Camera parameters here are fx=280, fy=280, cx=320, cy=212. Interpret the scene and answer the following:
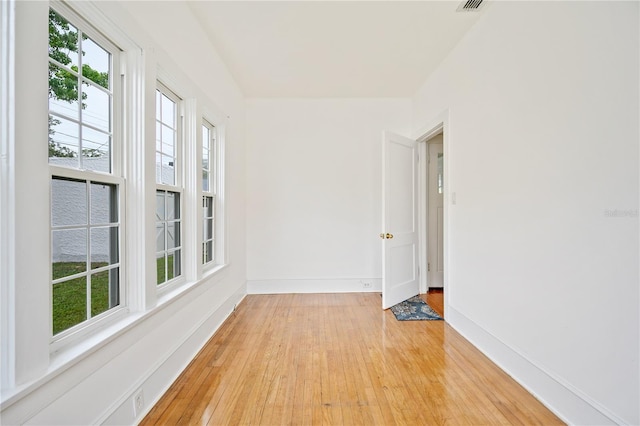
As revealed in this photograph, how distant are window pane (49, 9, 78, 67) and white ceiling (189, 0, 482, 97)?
117 centimetres

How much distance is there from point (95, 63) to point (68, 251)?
98cm

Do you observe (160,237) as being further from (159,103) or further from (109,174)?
(159,103)

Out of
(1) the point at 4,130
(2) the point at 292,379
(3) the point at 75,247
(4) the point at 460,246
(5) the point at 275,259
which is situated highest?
(1) the point at 4,130

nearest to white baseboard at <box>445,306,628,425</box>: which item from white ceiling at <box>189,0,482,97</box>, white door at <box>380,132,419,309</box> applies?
white door at <box>380,132,419,309</box>

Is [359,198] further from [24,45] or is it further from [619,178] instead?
[24,45]

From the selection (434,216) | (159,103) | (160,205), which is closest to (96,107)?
(159,103)

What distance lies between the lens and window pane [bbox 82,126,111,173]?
139 centimetres

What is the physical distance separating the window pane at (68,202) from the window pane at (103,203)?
0.06 meters

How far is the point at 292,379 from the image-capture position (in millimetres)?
1989

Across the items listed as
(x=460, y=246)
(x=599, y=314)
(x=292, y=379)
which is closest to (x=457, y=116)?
(x=460, y=246)

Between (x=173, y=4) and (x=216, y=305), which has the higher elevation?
(x=173, y=4)

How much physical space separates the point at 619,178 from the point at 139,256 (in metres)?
2.57

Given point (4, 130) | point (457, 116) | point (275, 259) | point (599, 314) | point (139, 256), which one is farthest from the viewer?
point (275, 259)

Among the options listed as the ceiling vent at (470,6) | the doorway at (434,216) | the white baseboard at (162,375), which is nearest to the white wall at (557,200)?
the ceiling vent at (470,6)
